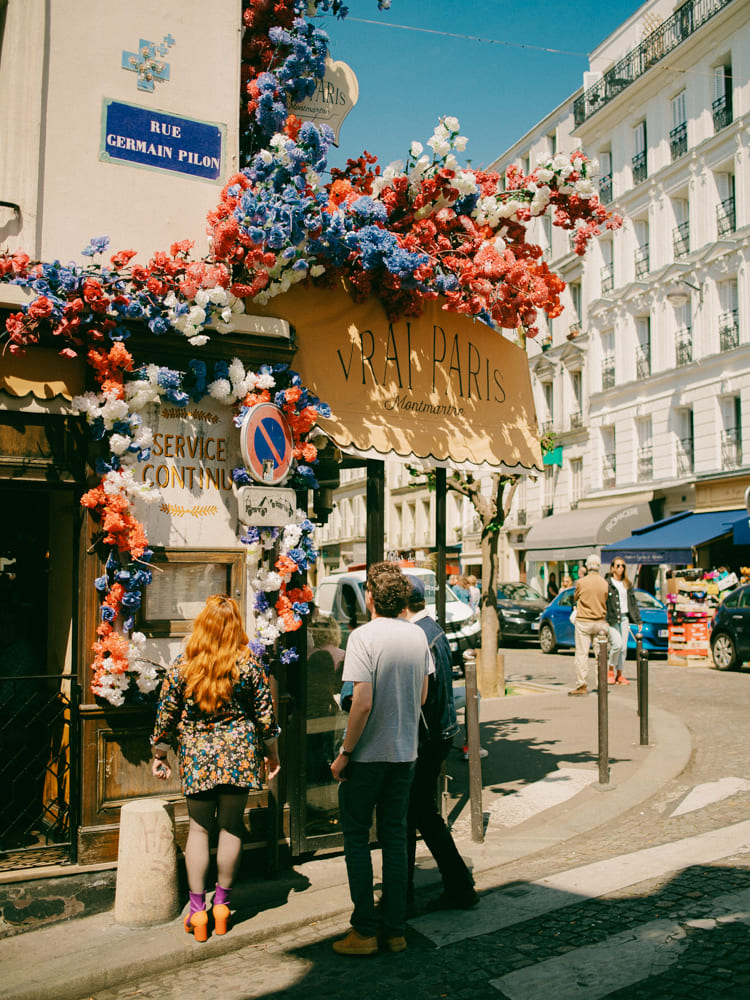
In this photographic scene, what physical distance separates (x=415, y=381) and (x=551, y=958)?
386 cm

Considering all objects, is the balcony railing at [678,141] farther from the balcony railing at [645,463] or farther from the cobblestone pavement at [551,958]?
the cobblestone pavement at [551,958]

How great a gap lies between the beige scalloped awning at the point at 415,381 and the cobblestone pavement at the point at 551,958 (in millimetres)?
2953

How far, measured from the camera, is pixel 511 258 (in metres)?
6.55

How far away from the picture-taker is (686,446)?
1152 inches

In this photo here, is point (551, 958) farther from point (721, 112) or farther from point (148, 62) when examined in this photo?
point (721, 112)

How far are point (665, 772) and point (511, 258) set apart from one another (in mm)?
4978

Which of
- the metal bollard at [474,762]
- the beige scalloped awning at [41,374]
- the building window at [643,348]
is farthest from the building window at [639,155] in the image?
the beige scalloped awning at [41,374]

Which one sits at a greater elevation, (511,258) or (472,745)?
(511,258)

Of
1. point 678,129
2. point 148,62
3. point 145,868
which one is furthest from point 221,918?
point 678,129

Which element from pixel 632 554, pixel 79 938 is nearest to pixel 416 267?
pixel 79 938

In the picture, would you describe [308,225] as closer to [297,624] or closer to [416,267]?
[416,267]

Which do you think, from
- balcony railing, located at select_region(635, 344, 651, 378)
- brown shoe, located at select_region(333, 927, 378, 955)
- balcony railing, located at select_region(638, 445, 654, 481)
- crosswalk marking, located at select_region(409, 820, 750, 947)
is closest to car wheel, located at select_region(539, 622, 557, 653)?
balcony railing, located at select_region(638, 445, 654, 481)

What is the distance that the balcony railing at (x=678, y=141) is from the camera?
2955cm

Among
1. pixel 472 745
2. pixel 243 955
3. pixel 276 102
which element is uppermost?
pixel 276 102
